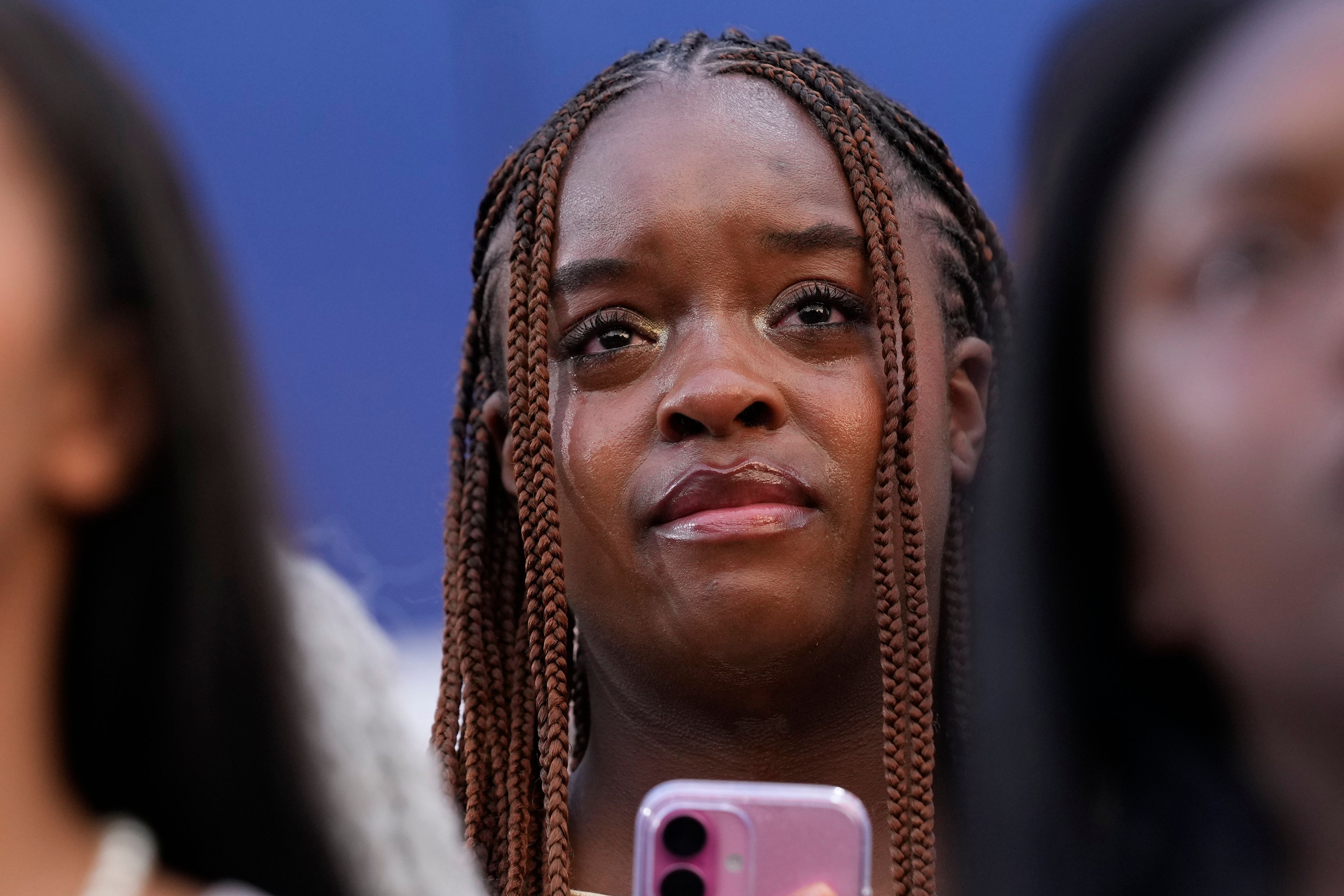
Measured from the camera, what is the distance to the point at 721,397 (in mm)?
1544

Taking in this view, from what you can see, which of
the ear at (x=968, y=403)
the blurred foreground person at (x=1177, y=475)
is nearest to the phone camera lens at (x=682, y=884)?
the blurred foreground person at (x=1177, y=475)

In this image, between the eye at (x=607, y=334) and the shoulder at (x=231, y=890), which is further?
the eye at (x=607, y=334)

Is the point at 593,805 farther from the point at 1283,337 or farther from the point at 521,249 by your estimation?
the point at 1283,337

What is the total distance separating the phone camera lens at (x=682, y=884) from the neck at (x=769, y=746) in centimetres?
55

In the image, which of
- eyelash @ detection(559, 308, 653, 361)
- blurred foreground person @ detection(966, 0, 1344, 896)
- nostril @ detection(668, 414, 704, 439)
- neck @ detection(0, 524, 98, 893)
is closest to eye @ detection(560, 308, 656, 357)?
eyelash @ detection(559, 308, 653, 361)

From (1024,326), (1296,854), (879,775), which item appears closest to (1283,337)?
(1024,326)

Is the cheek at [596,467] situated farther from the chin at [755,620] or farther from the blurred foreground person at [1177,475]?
the blurred foreground person at [1177,475]

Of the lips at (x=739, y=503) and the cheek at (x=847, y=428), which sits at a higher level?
the cheek at (x=847, y=428)

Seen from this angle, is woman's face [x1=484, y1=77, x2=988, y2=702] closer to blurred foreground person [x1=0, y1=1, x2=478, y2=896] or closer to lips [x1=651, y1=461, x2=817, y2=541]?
lips [x1=651, y1=461, x2=817, y2=541]

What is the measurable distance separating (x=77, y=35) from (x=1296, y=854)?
2.68 feet

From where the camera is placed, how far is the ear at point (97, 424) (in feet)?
2.71

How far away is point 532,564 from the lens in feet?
5.64

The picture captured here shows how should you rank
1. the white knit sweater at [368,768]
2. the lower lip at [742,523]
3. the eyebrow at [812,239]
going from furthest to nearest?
the eyebrow at [812,239] → the lower lip at [742,523] → the white knit sweater at [368,768]

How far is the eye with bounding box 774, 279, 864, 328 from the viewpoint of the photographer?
166cm
